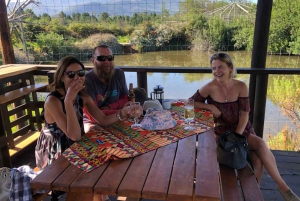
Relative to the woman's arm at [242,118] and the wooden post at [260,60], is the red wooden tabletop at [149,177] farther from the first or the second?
the wooden post at [260,60]

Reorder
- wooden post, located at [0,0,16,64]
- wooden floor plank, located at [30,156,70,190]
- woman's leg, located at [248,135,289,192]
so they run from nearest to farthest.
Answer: wooden floor plank, located at [30,156,70,190] < woman's leg, located at [248,135,289,192] < wooden post, located at [0,0,16,64]

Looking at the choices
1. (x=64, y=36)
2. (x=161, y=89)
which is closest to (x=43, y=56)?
(x=64, y=36)

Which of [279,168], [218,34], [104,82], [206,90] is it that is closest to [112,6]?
[218,34]

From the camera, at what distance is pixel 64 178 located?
1.07 meters

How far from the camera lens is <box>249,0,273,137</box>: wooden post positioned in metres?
2.67

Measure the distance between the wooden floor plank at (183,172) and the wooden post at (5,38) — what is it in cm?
294

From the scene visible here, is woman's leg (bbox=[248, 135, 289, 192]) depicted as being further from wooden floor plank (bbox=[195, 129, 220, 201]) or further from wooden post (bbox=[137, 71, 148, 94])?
wooden post (bbox=[137, 71, 148, 94])

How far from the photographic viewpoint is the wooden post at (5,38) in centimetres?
322

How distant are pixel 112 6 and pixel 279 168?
120 inches

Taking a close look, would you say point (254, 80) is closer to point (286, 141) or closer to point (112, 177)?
point (286, 141)

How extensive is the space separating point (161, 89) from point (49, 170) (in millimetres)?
1131

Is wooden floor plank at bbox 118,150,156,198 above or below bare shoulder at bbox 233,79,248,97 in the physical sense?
below

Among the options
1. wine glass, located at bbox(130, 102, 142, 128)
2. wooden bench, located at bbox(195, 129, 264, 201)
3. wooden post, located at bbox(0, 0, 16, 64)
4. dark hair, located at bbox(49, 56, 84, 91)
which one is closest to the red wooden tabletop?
wooden bench, located at bbox(195, 129, 264, 201)

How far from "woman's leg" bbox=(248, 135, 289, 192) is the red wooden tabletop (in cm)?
75
